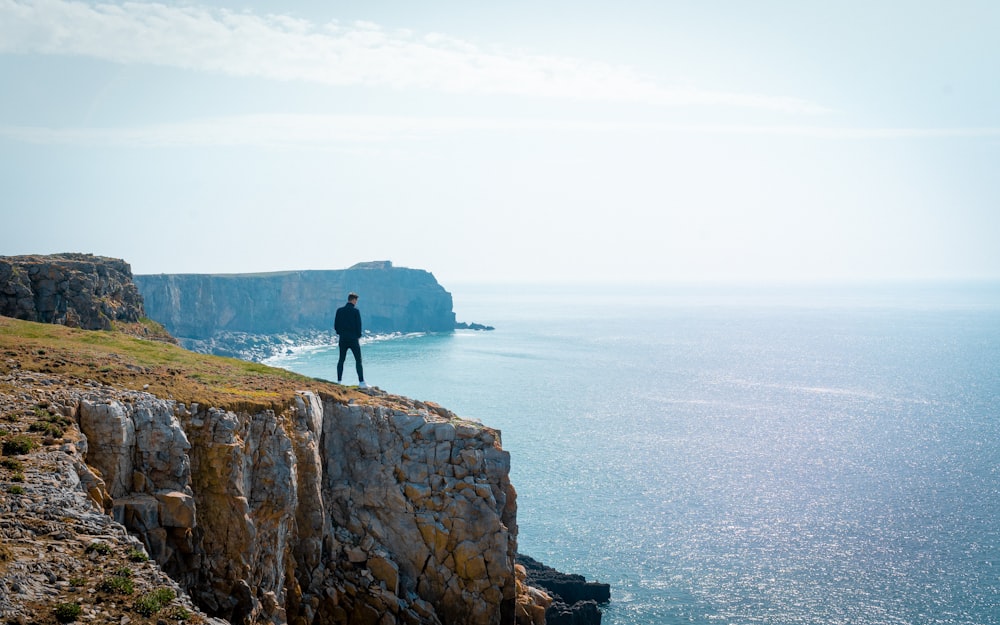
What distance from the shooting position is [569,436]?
261ft

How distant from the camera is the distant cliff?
152 m

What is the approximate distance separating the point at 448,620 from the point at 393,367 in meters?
107

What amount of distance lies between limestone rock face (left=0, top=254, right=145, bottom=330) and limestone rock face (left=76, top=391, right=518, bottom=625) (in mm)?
15736

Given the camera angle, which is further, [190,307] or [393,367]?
[190,307]

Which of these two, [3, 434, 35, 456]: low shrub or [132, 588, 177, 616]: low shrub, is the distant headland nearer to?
[3, 434, 35, 456]: low shrub

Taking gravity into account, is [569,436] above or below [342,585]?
below

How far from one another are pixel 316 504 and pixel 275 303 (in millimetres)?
163995

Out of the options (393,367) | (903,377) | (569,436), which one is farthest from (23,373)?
(903,377)

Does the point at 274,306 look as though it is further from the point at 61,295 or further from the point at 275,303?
the point at 61,295

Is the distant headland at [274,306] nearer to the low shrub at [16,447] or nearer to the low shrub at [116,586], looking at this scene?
the low shrub at [16,447]

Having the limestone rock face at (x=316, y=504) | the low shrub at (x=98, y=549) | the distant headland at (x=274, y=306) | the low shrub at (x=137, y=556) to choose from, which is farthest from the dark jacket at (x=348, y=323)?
the distant headland at (x=274, y=306)

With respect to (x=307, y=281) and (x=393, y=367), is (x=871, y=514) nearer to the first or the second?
(x=393, y=367)

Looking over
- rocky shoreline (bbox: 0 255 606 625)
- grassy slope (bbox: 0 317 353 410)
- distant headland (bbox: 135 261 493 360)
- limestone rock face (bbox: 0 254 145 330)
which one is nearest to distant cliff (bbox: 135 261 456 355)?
distant headland (bbox: 135 261 493 360)

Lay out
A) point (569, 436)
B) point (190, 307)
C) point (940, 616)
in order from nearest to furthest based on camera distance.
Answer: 1. point (940, 616)
2. point (569, 436)
3. point (190, 307)
